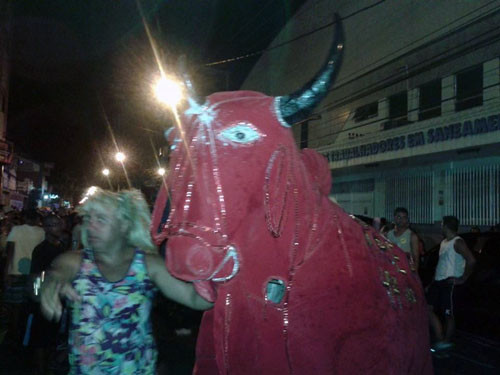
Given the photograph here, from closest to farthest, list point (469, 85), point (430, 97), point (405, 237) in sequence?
point (405, 237) < point (469, 85) < point (430, 97)

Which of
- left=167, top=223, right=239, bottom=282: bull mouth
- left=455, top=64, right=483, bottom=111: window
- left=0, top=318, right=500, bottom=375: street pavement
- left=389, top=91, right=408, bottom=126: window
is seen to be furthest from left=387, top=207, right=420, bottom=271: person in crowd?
left=389, top=91, right=408, bottom=126: window

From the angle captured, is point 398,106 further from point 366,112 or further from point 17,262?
point 17,262

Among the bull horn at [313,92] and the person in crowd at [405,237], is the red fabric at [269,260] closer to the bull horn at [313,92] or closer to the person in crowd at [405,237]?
the bull horn at [313,92]

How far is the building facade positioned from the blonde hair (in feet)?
29.3

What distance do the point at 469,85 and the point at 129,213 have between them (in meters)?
13.2

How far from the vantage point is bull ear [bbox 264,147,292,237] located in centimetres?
181

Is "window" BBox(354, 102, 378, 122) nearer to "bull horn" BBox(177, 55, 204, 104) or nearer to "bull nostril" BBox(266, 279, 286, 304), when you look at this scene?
"bull horn" BBox(177, 55, 204, 104)

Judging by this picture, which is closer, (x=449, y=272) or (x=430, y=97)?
(x=449, y=272)

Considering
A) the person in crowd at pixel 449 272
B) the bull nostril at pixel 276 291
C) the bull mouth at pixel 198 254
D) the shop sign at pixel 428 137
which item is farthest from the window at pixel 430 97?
the bull mouth at pixel 198 254

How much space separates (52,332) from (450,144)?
11.1m

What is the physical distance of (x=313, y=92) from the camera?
1832mm

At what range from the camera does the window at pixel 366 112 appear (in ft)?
57.4

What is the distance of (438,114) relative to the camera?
1482 cm

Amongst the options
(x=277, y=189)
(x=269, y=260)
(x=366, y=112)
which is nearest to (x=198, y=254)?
(x=269, y=260)
